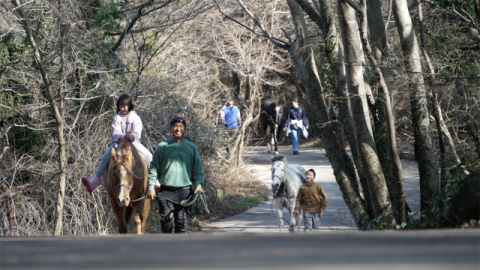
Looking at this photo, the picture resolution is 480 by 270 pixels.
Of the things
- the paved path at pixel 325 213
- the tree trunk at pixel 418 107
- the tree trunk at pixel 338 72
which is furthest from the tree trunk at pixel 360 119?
the paved path at pixel 325 213

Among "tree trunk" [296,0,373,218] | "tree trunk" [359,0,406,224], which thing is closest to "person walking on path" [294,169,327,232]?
"tree trunk" [296,0,373,218]

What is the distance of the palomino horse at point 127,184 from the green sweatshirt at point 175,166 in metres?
0.34

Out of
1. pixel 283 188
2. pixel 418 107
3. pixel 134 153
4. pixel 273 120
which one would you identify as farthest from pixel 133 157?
pixel 273 120

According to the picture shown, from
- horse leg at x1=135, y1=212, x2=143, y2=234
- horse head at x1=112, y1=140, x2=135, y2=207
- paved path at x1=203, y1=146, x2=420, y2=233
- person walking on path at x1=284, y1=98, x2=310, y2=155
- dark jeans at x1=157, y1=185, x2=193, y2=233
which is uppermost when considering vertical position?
person walking on path at x1=284, y1=98, x2=310, y2=155

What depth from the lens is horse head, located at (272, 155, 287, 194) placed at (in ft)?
32.3

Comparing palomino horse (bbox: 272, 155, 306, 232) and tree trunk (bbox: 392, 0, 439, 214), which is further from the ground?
tree trunk (bbox: 392, 0, 439, 214)

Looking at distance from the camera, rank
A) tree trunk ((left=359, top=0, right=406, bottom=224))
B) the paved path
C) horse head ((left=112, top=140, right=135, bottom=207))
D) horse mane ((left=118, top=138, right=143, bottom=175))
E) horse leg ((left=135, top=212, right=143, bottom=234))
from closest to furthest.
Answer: horse head ((left=112, top=140, right=135, bottom=207)) < horse mane ((left=118, top=138, right=143, bottom=175)) < horse leg ((left=135, top=212, right=143, bottom=234)) < tree trunk ((left=359, top=0, right=406, bottom=224)) < the paved path

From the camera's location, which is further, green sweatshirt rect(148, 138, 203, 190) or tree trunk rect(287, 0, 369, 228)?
tree trunk rect(287, 0, 369, 228)

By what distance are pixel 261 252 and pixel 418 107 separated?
24.3ft

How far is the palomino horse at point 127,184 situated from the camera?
24.5 ft

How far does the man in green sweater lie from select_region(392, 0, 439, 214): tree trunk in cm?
394

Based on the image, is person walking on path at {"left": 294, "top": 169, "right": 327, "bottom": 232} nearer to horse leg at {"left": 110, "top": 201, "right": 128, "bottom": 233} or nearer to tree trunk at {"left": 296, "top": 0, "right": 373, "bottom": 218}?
tree trunk at {"left": 296, "top": 0, "right": 373, "bottom": 218}

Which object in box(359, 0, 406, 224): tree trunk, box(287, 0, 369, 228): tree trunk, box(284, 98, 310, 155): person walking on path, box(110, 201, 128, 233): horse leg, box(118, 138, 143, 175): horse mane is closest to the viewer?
box(118, 138, 143, 175): horse mane

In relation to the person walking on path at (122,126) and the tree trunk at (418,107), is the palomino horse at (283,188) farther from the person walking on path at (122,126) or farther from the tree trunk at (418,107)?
the person walking on path at (122,126)
